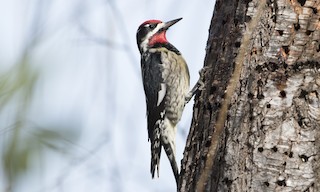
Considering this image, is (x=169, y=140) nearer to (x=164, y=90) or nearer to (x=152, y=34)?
(x=164, y=90)

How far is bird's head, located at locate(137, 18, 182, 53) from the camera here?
205 inches

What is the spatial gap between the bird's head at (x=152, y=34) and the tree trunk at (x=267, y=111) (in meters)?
2.42

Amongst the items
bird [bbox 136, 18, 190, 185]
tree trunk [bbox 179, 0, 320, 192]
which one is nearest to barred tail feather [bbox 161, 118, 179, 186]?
bird [bbox 136, 18, 190, 185]

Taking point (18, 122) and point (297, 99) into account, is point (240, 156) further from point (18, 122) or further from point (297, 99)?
point (18, 122)

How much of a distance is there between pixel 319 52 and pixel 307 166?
0.43 metres

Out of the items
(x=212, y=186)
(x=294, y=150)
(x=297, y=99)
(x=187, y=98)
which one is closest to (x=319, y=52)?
(x=297, y=99)

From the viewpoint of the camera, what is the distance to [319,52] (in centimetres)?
261

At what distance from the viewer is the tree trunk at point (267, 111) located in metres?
2.49

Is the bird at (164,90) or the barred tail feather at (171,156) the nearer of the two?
the barred tail feather at (171,156)

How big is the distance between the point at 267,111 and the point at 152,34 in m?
2.76

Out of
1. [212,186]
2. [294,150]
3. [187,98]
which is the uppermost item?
[294,150]

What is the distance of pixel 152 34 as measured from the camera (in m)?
5.23

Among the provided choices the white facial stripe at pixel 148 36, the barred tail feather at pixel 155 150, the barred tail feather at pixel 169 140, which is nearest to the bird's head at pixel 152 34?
the white facial stripe at pixel 148 36

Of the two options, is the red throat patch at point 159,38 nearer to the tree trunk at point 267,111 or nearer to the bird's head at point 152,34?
the bird's head at point 152,34
